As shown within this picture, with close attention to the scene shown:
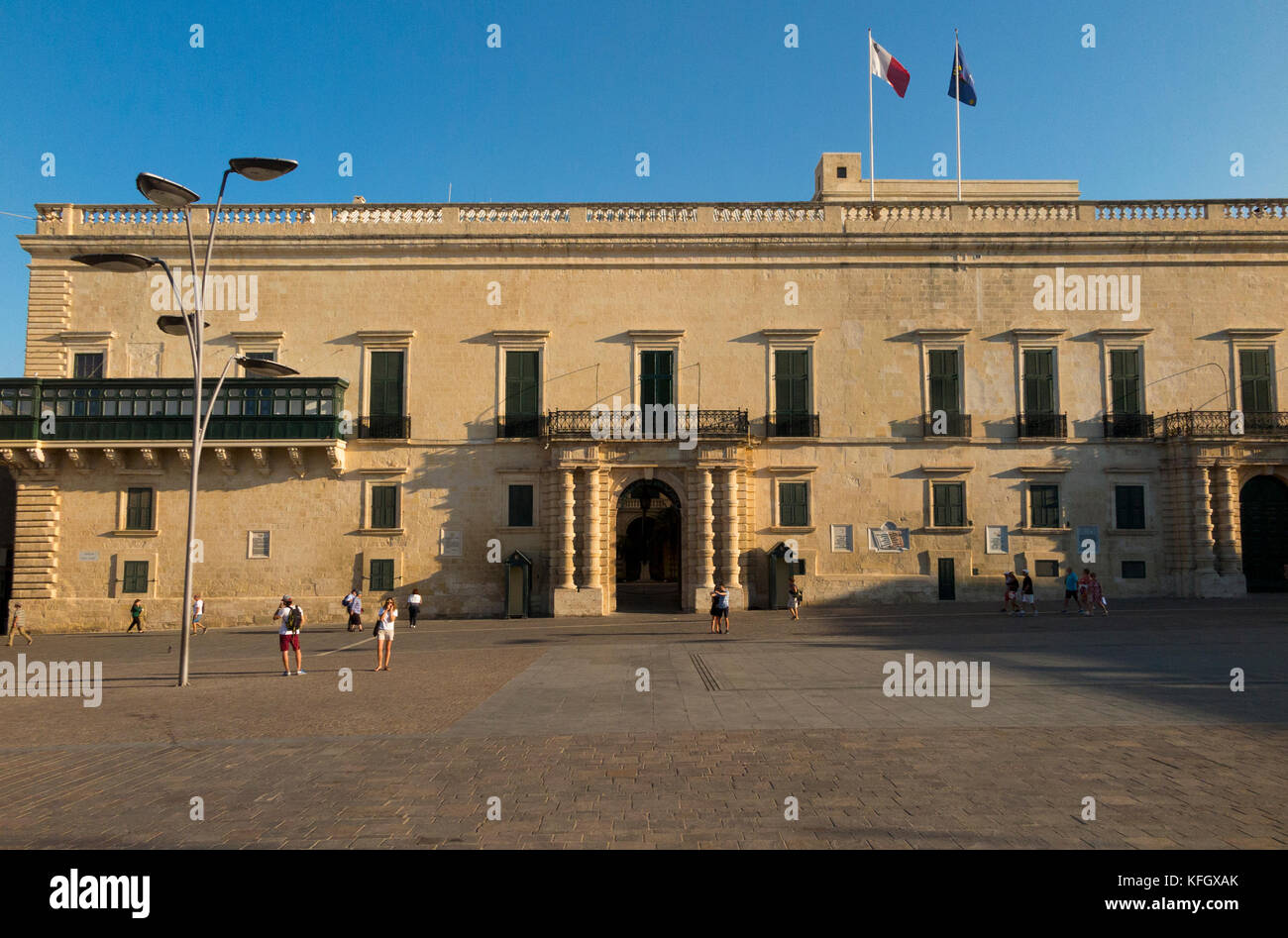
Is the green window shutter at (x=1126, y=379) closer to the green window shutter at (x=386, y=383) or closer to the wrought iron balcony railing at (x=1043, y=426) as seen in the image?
the wrought iron balcony railing at (x=1043, y=426)

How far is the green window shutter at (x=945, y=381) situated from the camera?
30141 mm

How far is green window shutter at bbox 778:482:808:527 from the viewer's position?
29672 mm

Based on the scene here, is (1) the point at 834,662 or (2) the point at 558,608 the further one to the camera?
(2) the point at 558,608

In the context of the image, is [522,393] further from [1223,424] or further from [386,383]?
[1223,424]

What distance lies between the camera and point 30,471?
29.0 meters

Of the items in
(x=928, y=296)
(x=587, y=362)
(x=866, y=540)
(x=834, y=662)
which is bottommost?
(x=834, y=662)

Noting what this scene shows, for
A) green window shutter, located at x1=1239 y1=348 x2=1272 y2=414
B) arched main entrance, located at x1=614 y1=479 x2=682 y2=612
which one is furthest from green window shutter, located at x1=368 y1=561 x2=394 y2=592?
green window shutter, located at x1=1239 y1=348 x2=1272 y2=414

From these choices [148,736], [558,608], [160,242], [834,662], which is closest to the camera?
[148,736]

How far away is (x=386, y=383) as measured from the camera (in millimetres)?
30094

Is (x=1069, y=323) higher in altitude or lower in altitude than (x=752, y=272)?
lower

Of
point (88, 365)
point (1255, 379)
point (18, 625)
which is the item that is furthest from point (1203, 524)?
point (88, 365)

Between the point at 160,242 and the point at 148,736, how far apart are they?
83.9 ft

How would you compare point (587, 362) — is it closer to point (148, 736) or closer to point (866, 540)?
point (866, 540)

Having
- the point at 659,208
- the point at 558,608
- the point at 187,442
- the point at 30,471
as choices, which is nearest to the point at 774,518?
the point at 558,608
